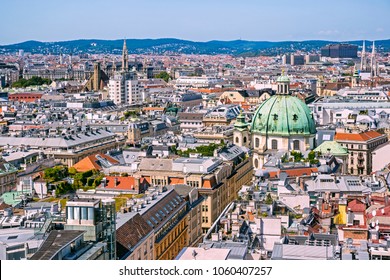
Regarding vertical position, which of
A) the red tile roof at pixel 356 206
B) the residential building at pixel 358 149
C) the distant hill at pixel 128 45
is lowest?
the residential building at pixel 358 149

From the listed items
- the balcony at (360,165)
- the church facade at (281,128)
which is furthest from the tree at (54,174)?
the balcony at (360,165)

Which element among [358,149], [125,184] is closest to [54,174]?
[125,184]

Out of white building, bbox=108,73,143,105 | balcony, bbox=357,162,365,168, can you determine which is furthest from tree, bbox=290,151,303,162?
white building, bbox=108,73,143,105

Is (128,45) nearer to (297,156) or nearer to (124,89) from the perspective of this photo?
(124,89)

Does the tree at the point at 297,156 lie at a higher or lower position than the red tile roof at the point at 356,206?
lower

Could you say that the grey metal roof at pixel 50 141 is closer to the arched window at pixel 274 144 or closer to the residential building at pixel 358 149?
the arched window at pixel 274 144

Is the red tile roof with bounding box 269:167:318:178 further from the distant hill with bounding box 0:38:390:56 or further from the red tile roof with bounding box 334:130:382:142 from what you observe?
the red tile roof with bounding box 334:130:382:142
